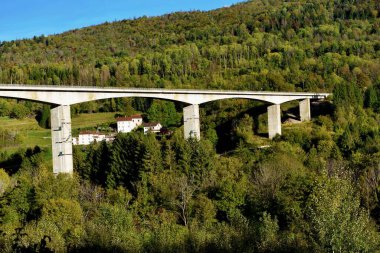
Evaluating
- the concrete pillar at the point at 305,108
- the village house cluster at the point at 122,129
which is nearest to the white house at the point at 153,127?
the village house cluster at the point at 122,129

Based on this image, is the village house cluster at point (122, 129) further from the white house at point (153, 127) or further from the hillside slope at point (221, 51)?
the hillside slope at point (221, 51)

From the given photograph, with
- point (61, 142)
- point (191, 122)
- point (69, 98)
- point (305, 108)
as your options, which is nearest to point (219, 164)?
point (191, 122)

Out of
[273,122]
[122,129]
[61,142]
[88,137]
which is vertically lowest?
[61,142]

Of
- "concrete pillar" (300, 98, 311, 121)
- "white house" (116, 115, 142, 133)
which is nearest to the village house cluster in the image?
"white house" (116, 115, 142, 133)

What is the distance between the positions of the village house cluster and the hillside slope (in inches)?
501

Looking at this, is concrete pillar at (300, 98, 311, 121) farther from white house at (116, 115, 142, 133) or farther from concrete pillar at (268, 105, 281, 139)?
white house at (116, 115, 142, 133)

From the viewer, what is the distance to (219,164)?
127 ft

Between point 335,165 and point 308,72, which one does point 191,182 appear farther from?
point 308,72

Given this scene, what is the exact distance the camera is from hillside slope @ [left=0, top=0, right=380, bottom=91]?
82688 millimetres

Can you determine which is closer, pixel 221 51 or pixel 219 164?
pixel 219 164

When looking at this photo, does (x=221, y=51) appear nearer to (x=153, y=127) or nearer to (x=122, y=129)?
(x=153, y=127)

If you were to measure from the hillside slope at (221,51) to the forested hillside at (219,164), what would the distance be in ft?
1.72

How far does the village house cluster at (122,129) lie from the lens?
62375mm

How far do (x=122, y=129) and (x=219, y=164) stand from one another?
32.0 metres
